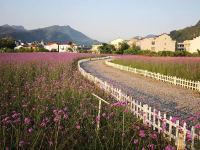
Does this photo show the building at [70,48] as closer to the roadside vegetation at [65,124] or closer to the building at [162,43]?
the building at [162,43]

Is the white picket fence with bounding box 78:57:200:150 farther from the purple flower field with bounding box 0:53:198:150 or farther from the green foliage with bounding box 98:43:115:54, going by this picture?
the green foliage with bounding box 98:43:115:54

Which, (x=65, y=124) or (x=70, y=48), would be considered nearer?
(x=65, y=124)

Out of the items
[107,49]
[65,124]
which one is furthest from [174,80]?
[107,49]

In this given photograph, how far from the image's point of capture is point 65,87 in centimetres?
1028

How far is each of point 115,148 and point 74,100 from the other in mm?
2962

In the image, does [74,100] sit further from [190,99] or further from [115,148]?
[190,99]

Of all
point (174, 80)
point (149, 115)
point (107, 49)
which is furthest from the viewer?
point (107, 49)

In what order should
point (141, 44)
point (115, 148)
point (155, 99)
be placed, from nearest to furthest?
point (115, 148) → point (155, 99) → point (141, 44)

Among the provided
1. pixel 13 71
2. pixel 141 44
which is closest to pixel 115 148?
pixel 13 71

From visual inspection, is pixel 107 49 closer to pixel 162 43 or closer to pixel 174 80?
pixel 162 43

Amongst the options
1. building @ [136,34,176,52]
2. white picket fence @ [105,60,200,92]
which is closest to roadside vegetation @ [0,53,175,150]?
white picket fence @ [105,60,200,92]

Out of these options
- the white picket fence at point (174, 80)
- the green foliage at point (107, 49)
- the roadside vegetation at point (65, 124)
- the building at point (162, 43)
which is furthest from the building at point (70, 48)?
the roadside vegetation at point (65, 124)

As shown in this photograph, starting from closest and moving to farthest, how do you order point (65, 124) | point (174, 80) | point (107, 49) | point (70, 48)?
point (65, 124) < point (174, 80) < point (107, 49) < point (70, 48)

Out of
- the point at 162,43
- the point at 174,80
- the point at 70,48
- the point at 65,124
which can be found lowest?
the point at 174,80
